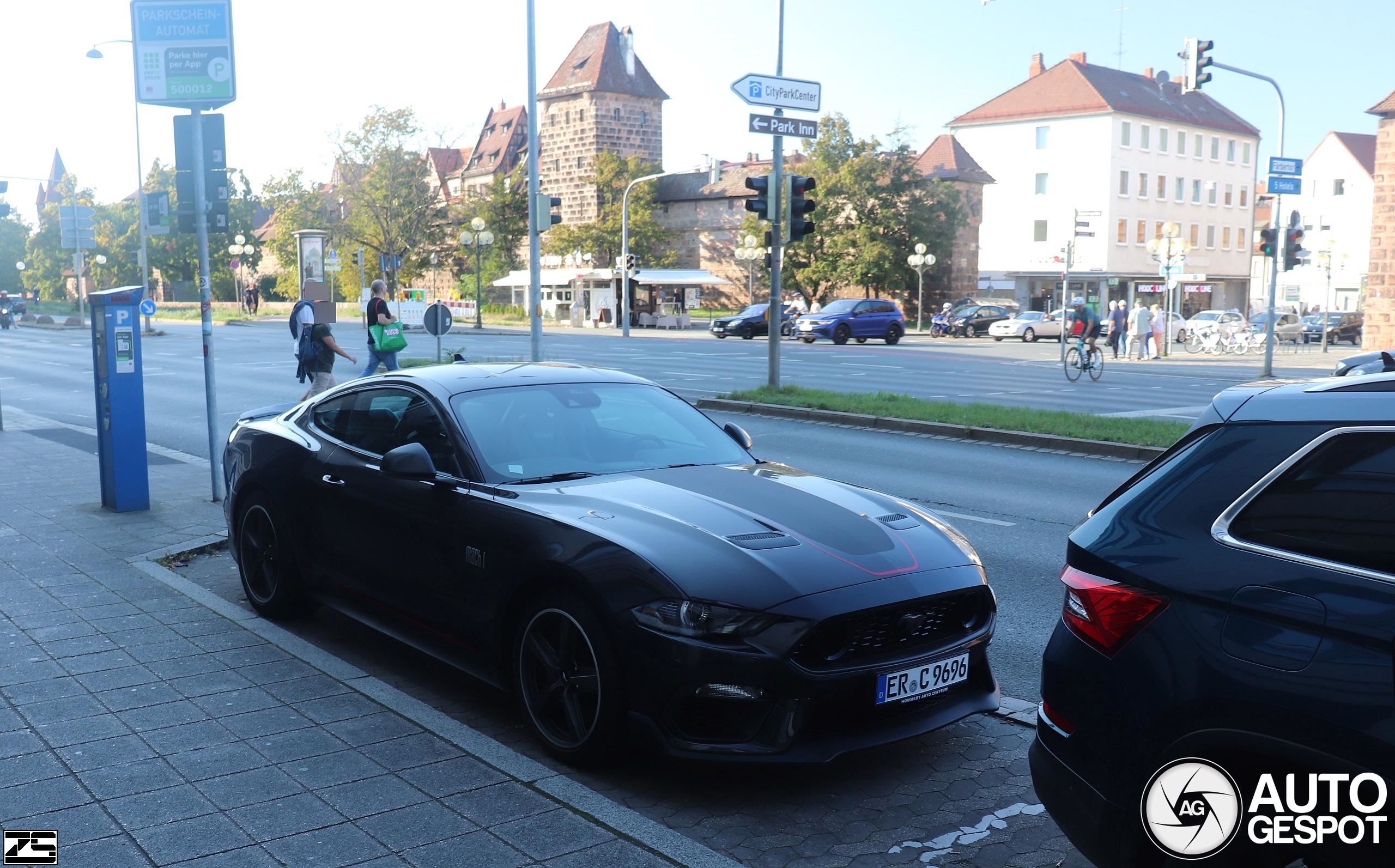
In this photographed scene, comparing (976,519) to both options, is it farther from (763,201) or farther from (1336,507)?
(763,201)

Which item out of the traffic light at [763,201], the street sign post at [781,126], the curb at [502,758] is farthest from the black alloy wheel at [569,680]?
the traffic light at [763,201]

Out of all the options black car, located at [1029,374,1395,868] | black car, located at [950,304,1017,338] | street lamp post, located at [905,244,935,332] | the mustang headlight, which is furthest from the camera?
street lamp post, located at [905,244,935,332]

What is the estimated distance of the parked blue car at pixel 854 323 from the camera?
151ft

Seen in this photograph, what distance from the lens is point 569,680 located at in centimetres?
429

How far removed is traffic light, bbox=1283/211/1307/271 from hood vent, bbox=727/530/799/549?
2652 cm

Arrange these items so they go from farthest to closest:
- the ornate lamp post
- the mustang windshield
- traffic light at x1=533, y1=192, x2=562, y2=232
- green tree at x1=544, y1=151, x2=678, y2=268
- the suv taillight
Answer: green tree at x1=544, y1=151, x2=678, y2=268
the ornate lamp post
traffic light at x1=533, y1=192, x2=562, y2=232
the mustang windshield
the suv taillight

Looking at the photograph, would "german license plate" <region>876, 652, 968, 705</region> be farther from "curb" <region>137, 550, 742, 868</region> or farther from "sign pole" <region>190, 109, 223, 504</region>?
"sign pole" <region>190, 109, 223, 504</region>

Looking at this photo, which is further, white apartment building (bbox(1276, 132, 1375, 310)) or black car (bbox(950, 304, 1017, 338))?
white apartment building (bbox(1276, 132, 1375, 310))

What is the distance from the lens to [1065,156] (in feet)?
262

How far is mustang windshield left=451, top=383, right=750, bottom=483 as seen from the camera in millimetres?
5055

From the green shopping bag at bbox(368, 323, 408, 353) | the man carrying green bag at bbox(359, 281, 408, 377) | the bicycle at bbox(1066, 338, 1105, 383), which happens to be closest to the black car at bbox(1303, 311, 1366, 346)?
the bicycle at bbox(1066, 338, 1105, 383)

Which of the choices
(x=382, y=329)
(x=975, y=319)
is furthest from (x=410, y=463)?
(x=975, y=319)

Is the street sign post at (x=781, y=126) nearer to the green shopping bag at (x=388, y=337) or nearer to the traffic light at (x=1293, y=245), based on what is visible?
the green shopping bag at (x=388, y=337)

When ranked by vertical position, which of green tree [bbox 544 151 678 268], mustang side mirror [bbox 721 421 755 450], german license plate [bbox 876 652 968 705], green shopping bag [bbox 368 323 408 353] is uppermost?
green tree [bbox 544 151 678 268]
